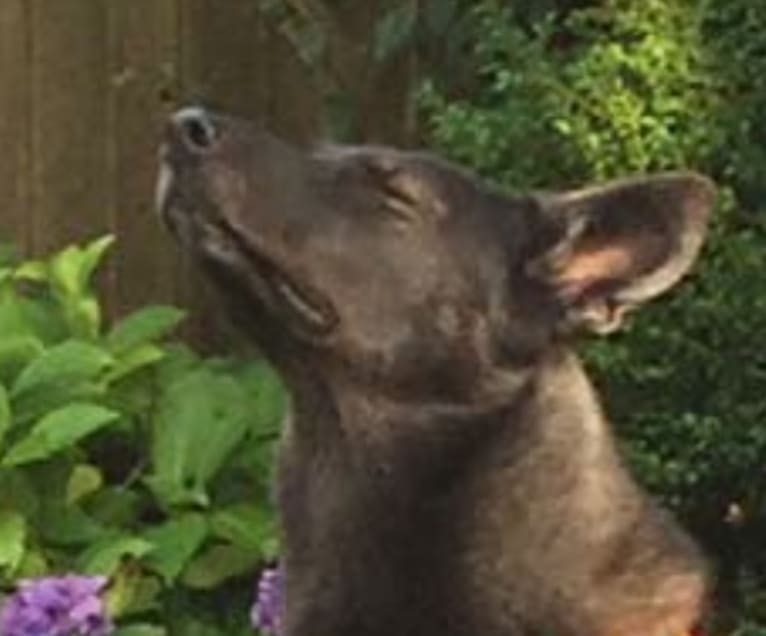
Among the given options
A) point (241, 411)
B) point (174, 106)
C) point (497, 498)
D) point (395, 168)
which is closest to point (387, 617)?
point (497, 498)

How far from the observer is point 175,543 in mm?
9008

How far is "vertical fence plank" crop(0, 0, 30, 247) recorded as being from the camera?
1088cm

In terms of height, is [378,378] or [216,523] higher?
[378,378]

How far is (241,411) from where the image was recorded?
366 inches

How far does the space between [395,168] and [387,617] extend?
69cm

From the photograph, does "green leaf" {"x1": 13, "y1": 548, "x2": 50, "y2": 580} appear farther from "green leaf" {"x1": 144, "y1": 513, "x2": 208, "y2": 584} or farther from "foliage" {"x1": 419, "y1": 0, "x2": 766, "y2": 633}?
"foliage" {"x1": 419, "y1": 0, "x2": 766, "y2": 633}

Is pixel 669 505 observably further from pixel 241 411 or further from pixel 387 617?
pixel 387 617

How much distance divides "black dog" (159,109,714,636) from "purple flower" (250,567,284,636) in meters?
0.21

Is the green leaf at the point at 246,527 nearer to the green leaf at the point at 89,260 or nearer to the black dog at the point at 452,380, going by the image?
the green leaf at the point at 89,260

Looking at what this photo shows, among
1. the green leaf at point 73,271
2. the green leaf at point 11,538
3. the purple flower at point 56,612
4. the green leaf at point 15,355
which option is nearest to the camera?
the purple flower at point 56,612

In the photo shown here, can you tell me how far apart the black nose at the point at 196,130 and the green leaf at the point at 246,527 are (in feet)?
9.48

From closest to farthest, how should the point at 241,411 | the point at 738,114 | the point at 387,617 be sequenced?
the point at 387,617 → the point at 738,114 → the point at 241,411

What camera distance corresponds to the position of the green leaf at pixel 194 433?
9141mm

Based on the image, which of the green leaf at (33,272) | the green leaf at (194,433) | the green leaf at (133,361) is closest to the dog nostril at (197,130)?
the green leaf at (194,433)
